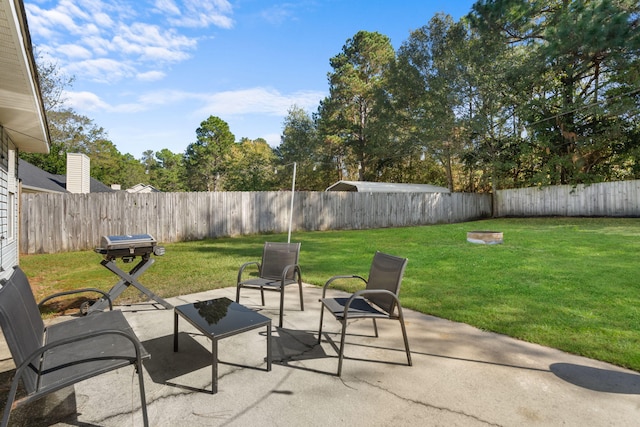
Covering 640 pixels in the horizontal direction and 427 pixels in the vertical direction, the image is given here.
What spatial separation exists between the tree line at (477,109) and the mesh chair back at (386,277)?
1451 centimetres

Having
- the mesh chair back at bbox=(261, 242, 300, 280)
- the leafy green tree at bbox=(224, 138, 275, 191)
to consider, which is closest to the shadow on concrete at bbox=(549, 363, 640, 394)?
the mesh chair back at bbox=(261, 242, 300, 280)

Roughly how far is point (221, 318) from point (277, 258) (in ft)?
5.77

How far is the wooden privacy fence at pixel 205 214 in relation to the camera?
33.4 feet

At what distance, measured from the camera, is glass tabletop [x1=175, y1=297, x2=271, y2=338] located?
2.58 meters

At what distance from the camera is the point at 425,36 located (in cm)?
2420

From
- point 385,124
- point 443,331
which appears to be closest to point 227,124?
point 385,124

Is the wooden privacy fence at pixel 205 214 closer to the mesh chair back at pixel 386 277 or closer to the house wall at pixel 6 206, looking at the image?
the house wall at pixel 6 206

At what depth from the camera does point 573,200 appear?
58.4 feet

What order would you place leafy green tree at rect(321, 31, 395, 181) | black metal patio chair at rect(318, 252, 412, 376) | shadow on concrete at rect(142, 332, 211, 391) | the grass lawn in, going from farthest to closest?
leafy green tree at rect(321, 31, 395, 181) < the grass lawn < black metal patio chair at rect(318, 252, 412, 376) < shadow on concrete at rect(142, 332, 211, 391)

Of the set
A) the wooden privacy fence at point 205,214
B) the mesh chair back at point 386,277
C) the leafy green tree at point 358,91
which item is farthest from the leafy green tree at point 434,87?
the mesh chair back at point 386,277

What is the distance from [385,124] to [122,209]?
64.2 feet

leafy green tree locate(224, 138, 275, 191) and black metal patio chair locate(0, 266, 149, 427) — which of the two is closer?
black metal patio chair locate(0, 266, 149, 427)

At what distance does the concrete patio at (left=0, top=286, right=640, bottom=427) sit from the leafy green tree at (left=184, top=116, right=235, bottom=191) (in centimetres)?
Result: 3871

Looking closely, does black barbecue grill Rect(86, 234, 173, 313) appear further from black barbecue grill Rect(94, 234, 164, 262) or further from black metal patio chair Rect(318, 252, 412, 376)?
black metal patio chair Rect(318, 252, 412, 376)
